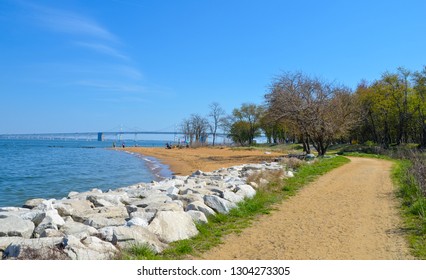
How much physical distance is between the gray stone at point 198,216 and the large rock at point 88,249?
212cm

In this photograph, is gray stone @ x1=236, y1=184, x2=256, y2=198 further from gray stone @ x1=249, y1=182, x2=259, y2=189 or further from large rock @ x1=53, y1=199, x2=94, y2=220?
large rock @ x1=53, y1=199, x2=94, y2=220

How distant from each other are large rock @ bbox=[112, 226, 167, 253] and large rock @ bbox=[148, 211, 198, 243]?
269mm

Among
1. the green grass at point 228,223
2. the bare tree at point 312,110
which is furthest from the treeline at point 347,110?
the green grass at point 228,223

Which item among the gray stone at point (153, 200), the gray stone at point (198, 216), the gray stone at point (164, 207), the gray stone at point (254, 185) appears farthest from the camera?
the gray stone at point (254, 185)

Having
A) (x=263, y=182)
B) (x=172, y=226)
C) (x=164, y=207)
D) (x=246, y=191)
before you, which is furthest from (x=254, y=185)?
(x=172, y=226)

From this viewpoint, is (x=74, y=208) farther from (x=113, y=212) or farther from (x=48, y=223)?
(x=48, y=223)

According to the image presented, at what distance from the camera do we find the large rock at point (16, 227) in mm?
5891

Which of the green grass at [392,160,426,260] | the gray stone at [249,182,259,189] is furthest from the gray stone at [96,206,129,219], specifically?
the green grass at [392,160,426,260]

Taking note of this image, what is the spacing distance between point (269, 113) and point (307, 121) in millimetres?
3581

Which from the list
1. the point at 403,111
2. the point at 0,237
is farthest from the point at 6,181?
the point at 403,111

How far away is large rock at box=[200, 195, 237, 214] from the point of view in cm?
775

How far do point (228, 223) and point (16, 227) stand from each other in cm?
381

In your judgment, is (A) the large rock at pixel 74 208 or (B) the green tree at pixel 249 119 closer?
(A) the large rock at pixel 74 208

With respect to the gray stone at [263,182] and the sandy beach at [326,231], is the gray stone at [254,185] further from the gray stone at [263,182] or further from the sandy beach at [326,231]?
the sandy beach at [326,231]
